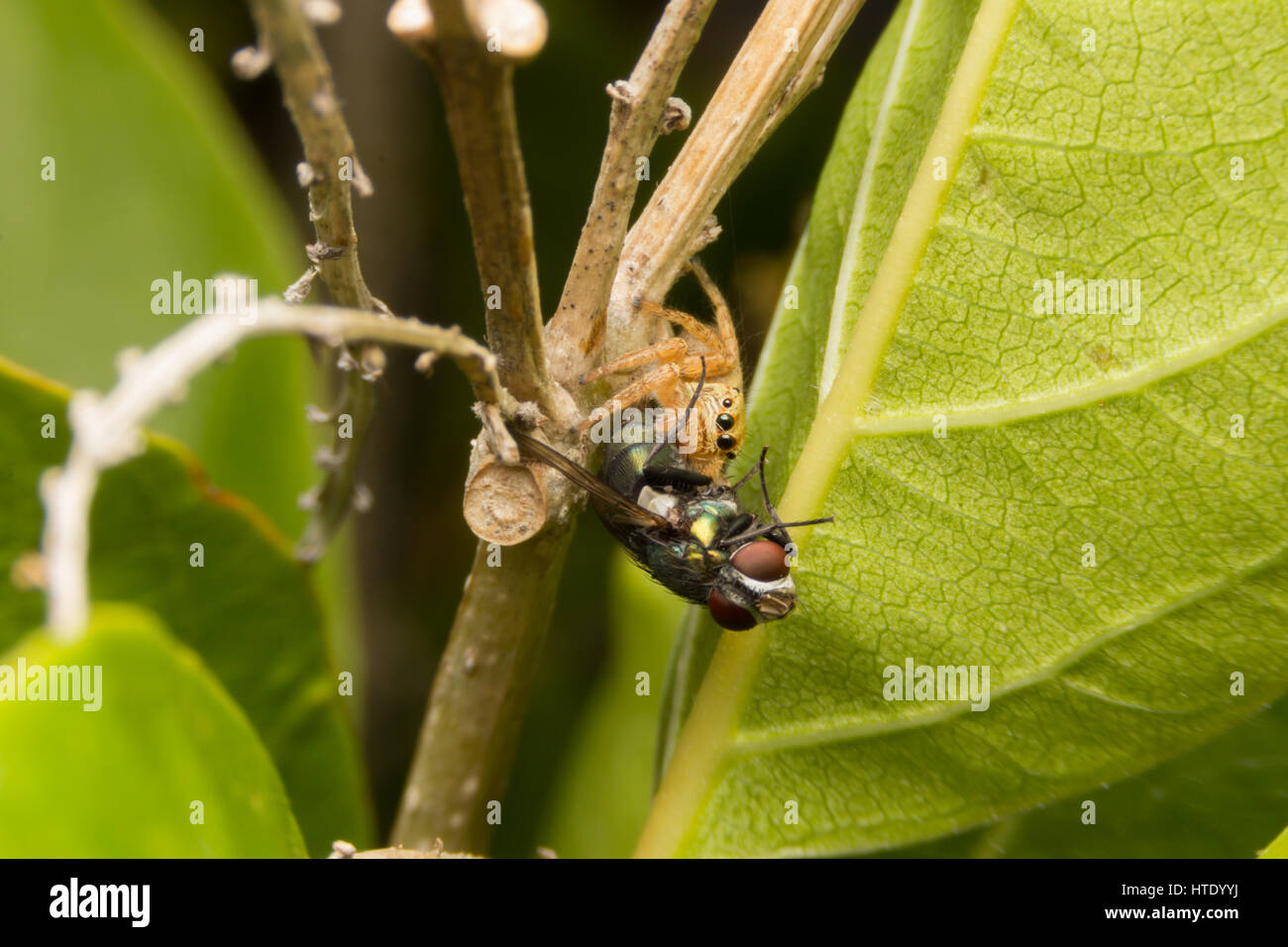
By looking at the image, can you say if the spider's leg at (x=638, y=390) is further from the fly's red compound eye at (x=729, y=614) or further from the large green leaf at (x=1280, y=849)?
the large green leaf at (x=1280, y=849)

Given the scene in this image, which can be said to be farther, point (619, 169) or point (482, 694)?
point (482, 694)

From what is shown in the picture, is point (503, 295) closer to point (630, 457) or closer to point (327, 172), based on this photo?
point (327, 172)

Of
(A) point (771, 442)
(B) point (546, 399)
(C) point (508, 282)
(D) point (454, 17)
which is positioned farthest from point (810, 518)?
(D) point (454, 17)

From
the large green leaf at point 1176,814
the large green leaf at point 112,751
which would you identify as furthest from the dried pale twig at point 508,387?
the large green leaf at point 1176,814

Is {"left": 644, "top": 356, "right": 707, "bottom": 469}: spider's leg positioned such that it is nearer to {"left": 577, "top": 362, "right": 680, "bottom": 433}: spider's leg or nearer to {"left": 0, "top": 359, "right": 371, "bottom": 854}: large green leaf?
{"left": 577, "top": 362, "right": 680, "bottom": 433}: spider's leg

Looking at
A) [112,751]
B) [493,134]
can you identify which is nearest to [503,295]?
[493,134]

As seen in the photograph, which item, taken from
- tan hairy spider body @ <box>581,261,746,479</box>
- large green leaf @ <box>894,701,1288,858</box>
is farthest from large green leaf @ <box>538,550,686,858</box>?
large green leaf @ <box>894,701,1288,858</box>

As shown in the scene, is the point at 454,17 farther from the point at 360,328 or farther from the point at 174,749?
the point at 174,749
